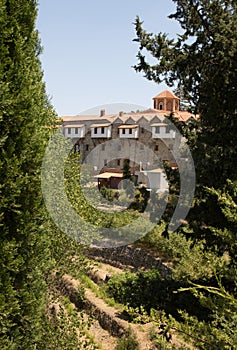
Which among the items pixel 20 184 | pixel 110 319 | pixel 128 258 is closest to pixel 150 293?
pixel 110 319

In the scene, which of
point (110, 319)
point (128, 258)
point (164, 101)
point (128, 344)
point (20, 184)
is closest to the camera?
point (20, 184)

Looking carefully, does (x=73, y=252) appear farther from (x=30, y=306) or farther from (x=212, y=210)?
(x=212, y=210)

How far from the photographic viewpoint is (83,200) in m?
8.33

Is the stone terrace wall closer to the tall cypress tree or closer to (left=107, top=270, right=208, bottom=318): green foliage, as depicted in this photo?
(left=107, top=270, right=208, bottom=318): green foliage

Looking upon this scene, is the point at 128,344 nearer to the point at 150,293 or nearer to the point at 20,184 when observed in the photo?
the point at 150,293

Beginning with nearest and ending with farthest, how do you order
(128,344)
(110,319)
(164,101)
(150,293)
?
(128,344)
(110,319)
(150,293)
(164,101)

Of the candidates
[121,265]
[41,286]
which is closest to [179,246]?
[121,265]

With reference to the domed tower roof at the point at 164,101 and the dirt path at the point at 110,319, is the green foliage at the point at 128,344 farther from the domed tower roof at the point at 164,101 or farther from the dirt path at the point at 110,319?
the domed tower roof at the point at 164,101

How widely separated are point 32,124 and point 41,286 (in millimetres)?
1924

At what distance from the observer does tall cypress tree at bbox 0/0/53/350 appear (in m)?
3.82

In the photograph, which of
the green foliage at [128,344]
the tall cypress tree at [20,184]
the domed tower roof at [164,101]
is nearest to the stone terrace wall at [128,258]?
the green foliage at [128,344]

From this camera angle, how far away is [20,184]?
3883mm

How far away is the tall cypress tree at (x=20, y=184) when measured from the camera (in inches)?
150

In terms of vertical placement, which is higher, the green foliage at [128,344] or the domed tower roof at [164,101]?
the domed tower roof at [164,101]
